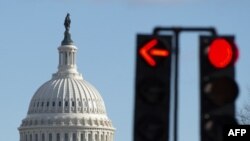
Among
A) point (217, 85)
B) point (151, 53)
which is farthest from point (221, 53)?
point (151, 53)

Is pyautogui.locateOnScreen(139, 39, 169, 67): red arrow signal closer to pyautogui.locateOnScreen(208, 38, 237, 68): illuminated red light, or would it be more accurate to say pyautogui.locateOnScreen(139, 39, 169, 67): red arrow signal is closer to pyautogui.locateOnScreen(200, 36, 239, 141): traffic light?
pyautogui.locateOnScreen(200, 36, 239, 141): traffic light

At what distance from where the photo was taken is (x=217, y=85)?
53.9 feet

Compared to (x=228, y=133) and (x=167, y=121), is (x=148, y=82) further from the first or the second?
(x=228, y=133)

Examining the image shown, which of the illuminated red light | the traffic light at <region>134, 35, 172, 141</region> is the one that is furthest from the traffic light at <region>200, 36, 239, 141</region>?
the traffic light at <region>134, 35, 172, 141</region>

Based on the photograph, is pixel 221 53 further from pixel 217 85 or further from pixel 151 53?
pixel 151 53

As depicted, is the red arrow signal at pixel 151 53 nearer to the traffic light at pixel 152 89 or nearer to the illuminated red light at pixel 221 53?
the traffic light at pixel 152 89

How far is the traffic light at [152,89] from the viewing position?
54.1 feet

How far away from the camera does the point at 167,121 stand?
54.5ft

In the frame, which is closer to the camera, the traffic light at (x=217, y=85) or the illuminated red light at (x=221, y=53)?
the traffic light at (x=217, y=85)

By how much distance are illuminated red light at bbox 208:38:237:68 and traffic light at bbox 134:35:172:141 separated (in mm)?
555

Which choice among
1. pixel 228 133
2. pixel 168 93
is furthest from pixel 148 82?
pixel 228 133

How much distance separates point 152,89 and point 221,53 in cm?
92

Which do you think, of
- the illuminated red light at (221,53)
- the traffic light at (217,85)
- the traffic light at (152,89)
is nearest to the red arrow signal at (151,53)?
the traffic light at (152,89)

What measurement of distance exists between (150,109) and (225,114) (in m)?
0.89
